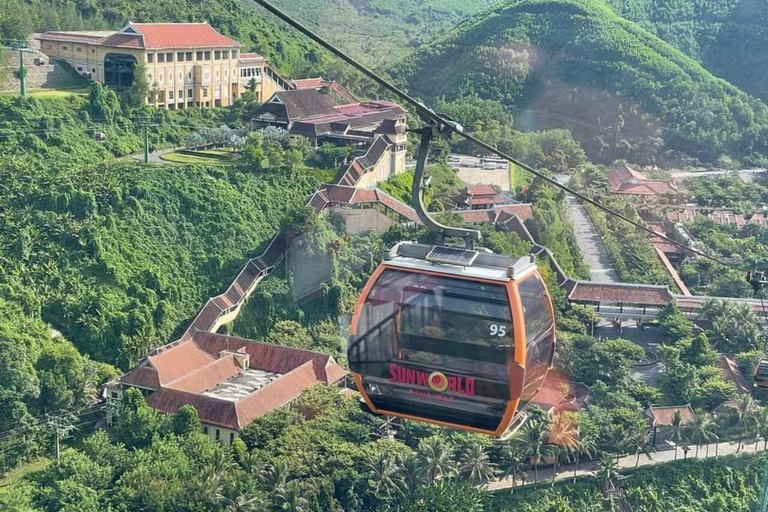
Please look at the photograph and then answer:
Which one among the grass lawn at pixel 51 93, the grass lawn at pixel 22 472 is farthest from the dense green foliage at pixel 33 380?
the grass lawn at pixel 51 93

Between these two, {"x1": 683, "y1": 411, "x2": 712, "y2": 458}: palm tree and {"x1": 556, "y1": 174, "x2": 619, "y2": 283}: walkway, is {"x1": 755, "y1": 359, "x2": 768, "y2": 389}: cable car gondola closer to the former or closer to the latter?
{"x1": 683, "y1": 411, "x2": 712, "y2": 458}: palm tree

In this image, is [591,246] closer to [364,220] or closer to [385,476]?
[364,220]

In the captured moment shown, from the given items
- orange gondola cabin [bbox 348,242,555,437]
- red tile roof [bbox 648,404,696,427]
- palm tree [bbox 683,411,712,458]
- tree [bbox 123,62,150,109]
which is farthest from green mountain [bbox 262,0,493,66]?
orange gondola cabin [bbox 348,242,555,437]

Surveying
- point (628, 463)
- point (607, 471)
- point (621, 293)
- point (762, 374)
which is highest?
point (762, 374)

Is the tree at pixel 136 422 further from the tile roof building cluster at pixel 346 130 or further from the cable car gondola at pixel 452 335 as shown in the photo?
the cable car gondola at pixel 452 335

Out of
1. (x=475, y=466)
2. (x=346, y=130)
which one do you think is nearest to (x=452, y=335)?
(x=475, y=466)
